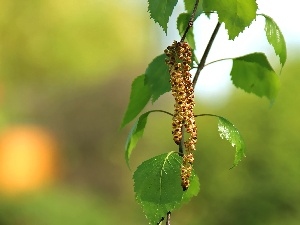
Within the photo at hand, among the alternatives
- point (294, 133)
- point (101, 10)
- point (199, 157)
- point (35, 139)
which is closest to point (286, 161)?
point (294, 133)

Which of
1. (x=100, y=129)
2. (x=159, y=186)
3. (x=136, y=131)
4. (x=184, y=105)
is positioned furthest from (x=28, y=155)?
(x=184, y=105)

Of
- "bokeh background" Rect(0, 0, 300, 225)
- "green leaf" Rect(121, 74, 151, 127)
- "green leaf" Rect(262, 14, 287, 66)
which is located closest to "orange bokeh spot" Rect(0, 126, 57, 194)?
"bokeh background" Rect(0, 0, 300, 225)

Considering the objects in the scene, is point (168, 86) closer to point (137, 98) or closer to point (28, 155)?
point (137, 98)

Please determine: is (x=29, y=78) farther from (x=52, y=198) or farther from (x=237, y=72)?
(x=237, y=72)

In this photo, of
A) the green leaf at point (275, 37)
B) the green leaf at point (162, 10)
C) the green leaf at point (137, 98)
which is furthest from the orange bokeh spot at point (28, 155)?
the green leaf at point (162, 10)

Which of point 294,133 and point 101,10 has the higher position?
point 101,10

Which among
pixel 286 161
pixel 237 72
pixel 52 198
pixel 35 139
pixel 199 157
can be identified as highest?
pixel 35 139
